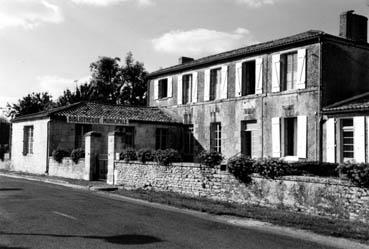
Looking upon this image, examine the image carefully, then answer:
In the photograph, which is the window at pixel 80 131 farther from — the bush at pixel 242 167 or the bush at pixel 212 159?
the bush at pixel 242 167

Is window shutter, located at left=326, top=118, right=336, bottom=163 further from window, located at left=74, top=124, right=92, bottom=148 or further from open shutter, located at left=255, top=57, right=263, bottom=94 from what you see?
window, located at left=74, top=124, right=92, bottom=148

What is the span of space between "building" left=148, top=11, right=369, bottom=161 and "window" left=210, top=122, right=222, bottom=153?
2.2 inches

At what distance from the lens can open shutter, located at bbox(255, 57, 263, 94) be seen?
73.7ft

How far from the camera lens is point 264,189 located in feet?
42.9

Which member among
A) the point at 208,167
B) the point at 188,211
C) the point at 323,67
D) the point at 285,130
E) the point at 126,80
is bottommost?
the point at 188,211

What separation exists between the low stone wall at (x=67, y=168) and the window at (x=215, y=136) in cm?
717

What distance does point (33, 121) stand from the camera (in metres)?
28.4

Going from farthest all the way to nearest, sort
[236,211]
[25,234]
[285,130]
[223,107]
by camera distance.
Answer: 1. [223,107]
2. [285,130]
3. [236,211]
4. [25,234]

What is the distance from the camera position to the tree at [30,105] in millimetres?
46531

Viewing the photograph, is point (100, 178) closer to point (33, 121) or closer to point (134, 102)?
point (33, 121)

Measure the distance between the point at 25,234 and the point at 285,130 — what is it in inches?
596

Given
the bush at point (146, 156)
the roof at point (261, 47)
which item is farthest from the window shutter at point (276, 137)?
the bush at point (146, 156)

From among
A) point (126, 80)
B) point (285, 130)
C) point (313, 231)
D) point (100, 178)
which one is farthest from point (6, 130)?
point (313, 231)

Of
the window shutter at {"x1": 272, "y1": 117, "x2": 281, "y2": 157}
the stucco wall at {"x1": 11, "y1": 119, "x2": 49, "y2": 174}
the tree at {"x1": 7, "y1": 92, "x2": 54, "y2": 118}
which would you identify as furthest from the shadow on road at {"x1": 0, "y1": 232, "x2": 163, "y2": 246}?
the tree at {"x1": 7, "y1": 92, "x2": 54, "y2": 118}
